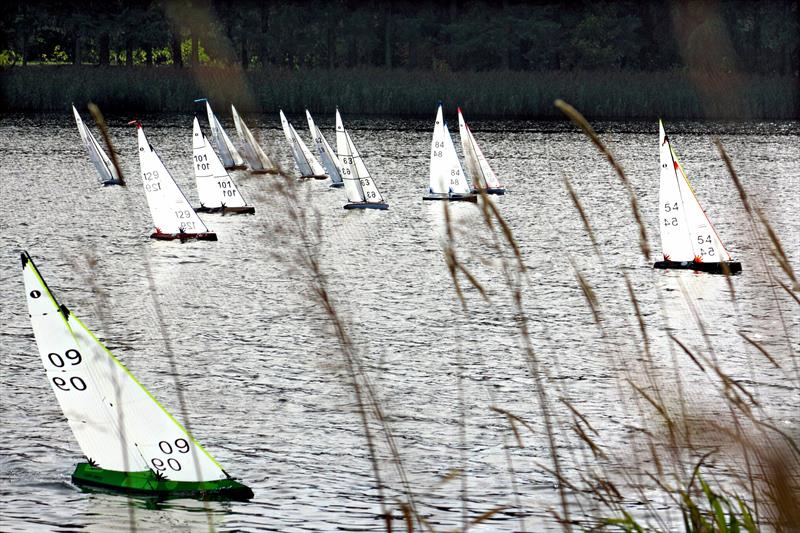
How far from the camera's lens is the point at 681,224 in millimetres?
28891

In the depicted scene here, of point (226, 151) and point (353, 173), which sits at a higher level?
point (353, 173)

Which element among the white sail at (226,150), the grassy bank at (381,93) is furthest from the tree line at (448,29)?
the white sail at (226,150)

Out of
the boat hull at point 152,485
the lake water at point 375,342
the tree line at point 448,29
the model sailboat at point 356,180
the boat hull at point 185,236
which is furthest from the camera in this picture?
the tree line at point 448,29

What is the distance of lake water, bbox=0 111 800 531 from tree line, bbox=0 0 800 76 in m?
32.8

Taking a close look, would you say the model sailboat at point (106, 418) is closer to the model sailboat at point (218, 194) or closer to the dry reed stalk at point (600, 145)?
the dry reed stalk at point (600, 145)

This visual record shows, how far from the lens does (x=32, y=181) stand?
5047 cm

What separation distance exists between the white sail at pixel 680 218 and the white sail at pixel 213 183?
1571 centimetres

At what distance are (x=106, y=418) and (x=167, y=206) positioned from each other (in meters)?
24.6

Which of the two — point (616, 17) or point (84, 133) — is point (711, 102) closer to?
point (84, 133)

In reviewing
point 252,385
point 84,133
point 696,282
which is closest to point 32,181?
point 84,133

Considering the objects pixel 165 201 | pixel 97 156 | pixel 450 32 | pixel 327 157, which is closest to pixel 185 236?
pixel 165 201

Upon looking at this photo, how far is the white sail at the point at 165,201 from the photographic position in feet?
110

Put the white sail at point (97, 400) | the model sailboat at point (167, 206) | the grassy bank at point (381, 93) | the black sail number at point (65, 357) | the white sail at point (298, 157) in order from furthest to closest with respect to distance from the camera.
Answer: the grassy bank at point (381, 93) → the white sail at point (298, 157) → the model sailboat at point (167, 206) → the black sail number at point (65, 357) → the white sail at point (97, 400)

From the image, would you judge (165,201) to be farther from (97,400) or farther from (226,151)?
(97,400)
